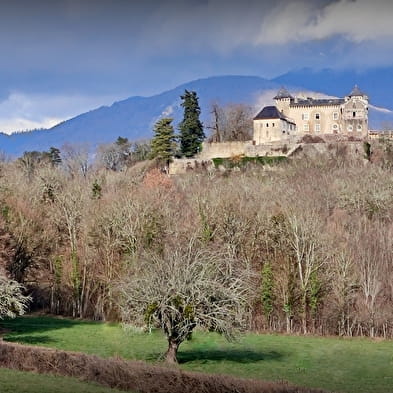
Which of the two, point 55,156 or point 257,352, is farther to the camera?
point 55,156

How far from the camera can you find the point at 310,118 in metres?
80.9

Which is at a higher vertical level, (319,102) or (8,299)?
(319,102)

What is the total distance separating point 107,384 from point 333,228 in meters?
25.6

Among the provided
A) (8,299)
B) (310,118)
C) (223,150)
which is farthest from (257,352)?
(310,118)

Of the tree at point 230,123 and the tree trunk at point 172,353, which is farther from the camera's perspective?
the tree at point 230,123

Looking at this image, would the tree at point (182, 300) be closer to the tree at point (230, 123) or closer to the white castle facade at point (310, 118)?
the white castle facade at point (310, 118)

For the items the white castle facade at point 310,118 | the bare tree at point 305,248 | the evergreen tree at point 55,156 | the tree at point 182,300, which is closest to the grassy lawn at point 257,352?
the tree at point 182,300

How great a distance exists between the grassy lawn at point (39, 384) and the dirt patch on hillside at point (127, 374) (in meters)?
0.56

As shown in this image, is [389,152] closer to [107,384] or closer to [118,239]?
[118,239]

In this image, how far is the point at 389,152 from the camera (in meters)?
68.2

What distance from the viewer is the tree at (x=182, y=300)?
23.9 metres

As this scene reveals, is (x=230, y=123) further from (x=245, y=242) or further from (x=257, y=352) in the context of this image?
(x=257, y=352)

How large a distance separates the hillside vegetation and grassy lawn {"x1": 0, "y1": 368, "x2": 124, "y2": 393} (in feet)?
43.1

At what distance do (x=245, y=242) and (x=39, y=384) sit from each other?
25126 mm
